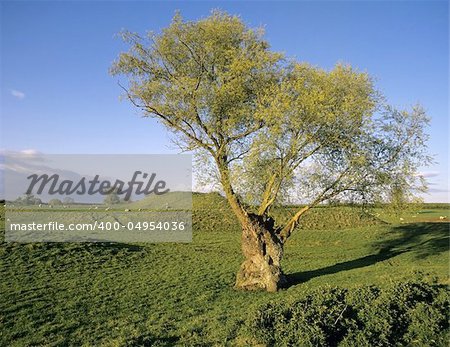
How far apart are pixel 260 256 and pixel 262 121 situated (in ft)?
30.7

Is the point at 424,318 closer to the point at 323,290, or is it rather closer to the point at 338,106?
the point at 323,290

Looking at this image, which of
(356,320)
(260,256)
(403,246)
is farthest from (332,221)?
(356,320)

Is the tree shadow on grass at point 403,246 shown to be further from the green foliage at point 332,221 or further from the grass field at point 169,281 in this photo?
the green foliage at point 332,221

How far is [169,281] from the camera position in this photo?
2758 centimetres

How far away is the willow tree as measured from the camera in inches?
911

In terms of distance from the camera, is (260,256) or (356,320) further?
(260,256)

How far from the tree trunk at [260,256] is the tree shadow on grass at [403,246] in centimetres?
203

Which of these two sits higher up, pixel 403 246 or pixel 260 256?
pixel 260 256

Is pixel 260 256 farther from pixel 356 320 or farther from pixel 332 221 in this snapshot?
pixel 332 221

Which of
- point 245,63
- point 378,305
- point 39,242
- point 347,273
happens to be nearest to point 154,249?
point 39,242

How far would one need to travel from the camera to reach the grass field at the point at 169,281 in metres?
16.3

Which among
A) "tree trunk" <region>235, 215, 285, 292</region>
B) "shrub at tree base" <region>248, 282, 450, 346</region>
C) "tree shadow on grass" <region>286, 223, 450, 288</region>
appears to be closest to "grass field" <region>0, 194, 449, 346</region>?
"tree shadow on grass" <region>286, 223, 450, 288</region>

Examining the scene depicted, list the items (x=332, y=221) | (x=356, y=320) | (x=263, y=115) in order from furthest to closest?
(x=332, y=221) → (x=263, y=115) → (x=356, y=320)

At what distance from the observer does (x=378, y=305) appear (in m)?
15.8
